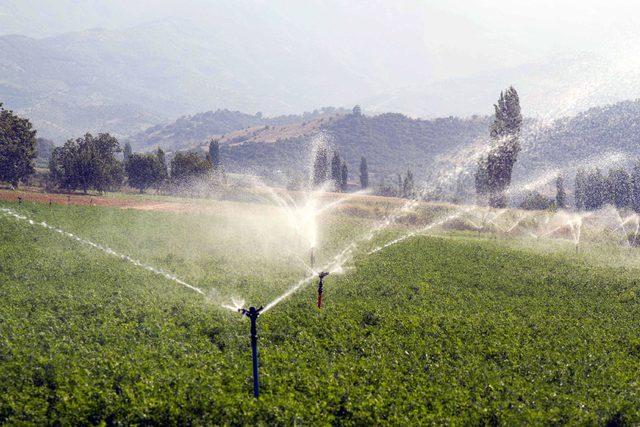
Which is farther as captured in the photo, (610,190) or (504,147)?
(610,190)

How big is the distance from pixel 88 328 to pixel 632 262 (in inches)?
1915

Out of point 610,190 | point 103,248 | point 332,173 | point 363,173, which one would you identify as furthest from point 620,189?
point 103,248

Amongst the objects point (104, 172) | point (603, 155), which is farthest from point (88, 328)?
point (603, 155)

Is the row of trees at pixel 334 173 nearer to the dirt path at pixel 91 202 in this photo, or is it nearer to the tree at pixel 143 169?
the tree at pixel 143 169

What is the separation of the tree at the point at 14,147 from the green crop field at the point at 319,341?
48.4 metres

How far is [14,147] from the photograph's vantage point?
283 ft

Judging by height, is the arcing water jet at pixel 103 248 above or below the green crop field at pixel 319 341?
above

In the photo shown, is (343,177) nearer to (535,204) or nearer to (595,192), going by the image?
(535,204)

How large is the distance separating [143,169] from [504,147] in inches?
3369

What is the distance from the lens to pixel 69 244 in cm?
4625

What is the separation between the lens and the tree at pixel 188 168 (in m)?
120

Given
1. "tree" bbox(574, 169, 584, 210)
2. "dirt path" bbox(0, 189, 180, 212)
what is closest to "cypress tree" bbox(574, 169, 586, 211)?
"tree" bbox(574, 169, 584, 210)

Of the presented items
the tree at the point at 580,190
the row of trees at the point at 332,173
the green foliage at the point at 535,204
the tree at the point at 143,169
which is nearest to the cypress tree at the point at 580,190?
the tree at the point at 580,190

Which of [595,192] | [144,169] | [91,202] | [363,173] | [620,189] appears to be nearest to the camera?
[91,202]
